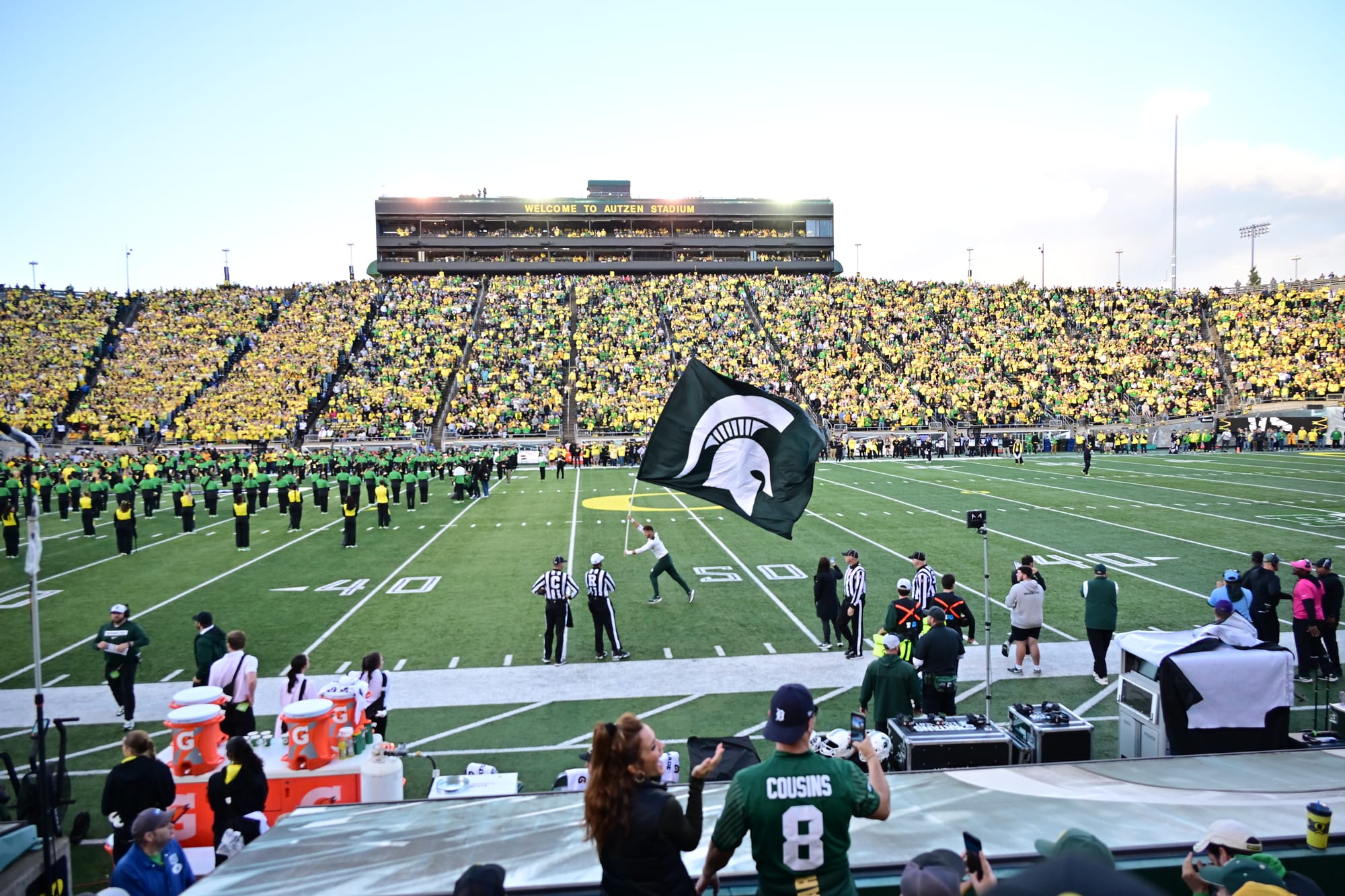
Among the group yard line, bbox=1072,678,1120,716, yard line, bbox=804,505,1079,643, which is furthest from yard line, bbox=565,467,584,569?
yard line, bbox=1072,678,1120,716

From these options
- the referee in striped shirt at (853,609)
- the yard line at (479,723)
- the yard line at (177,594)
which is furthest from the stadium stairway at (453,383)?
the yard line at (479,723)

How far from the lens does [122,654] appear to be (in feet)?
29.5

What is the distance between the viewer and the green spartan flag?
7.92 meters

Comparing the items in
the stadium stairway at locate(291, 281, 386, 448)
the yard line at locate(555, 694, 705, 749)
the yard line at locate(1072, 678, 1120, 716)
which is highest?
the stadium stairway at locate(291, 281, 386, 448)

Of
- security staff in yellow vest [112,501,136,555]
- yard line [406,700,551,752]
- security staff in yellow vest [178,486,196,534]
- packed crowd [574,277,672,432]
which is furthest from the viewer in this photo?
packed crowd [574,277,672,432]

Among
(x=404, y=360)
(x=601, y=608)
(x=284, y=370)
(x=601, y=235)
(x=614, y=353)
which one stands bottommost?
(x=601, y=608)

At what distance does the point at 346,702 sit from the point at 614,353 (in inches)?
1927

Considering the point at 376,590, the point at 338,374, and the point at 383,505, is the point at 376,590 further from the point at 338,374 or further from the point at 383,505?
the point at 338,374

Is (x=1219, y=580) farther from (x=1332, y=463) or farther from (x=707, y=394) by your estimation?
(x=1332, y=463)

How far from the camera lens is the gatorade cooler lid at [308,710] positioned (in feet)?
20.5

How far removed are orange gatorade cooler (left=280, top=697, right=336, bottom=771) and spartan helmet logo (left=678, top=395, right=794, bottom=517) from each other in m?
3.61

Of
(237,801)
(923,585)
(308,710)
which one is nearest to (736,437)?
(923,585)

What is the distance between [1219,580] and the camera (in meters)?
15.0

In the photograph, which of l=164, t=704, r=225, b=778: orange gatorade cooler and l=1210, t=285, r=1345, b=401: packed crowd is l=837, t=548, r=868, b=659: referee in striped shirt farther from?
l=1210, t=285, r=1345, b=401: packed crowd
